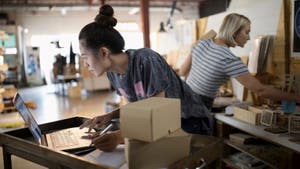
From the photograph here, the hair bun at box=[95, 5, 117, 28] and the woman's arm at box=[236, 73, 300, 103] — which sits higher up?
the hair bun at box=[95, 5, 117, 28]

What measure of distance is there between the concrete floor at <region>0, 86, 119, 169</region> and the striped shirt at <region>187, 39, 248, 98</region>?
377 centimetres

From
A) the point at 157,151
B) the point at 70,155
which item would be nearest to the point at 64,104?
the point at 70,155

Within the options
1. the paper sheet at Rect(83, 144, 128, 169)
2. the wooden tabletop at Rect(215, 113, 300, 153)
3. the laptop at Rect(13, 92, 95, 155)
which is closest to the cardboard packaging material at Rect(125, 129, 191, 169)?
the paper sheet at Rect(83, 144, 128, 169)

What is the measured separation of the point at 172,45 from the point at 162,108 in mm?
4058

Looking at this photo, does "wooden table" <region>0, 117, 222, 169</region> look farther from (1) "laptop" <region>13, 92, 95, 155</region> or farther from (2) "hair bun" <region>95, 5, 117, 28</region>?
(2) "hair bun" <region>95, 5, 117, 28</region>

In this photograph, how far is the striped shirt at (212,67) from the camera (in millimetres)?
1978

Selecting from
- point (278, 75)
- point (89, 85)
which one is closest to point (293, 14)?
point (278, 75)

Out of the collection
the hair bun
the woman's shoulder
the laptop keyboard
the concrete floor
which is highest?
the hair bun

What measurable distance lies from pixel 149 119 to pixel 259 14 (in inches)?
90.9

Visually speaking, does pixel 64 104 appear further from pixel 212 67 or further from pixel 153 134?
pixel 153 134

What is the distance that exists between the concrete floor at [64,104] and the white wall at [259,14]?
3263mm

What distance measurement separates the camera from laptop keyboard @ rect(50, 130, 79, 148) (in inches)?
54.1

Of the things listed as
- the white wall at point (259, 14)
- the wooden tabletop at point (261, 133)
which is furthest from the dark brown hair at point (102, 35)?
the white wall at point (259, 14)

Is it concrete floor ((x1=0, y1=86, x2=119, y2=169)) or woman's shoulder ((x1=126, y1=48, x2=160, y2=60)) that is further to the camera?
concrete floor ((x1=0, y1=86, x2=119, y2=169))
